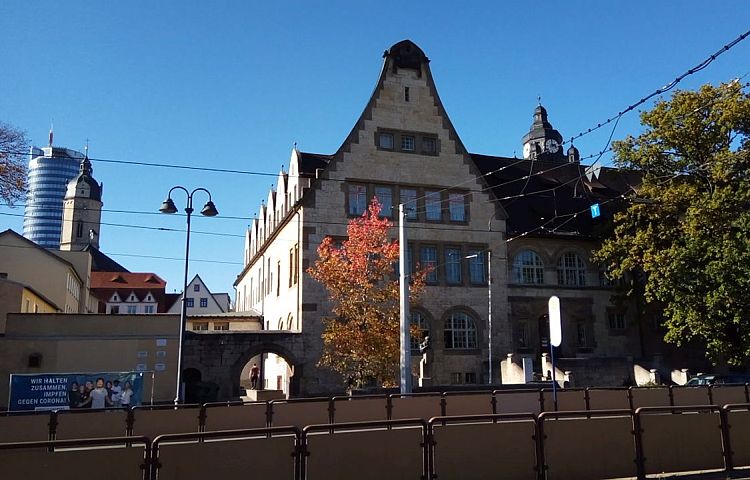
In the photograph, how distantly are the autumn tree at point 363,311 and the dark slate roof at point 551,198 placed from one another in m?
10.7

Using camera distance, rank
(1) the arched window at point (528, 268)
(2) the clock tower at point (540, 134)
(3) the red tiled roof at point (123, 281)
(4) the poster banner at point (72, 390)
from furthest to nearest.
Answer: (3) the red tiled roof at point (123, 281) < (2) the clock tower at point (540, 134) < (1) the arched window at point (528, 268) < (4) the poster banner at point (72, 390)

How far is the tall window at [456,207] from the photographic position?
38719 mm

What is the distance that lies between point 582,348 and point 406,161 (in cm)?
1626

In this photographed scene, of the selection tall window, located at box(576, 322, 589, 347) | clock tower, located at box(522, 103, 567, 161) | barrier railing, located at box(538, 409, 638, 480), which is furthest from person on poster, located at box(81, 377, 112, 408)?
clock tower, located at box(522, 103, 567, 161)

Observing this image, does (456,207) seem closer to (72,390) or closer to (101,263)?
(72,390)

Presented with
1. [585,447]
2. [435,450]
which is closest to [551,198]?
[585,447]

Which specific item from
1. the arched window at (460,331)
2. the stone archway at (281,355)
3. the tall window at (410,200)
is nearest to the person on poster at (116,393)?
the stone archway at (281,355)

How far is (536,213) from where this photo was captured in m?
42.6

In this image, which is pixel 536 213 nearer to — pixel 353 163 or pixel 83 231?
pixel 353 163

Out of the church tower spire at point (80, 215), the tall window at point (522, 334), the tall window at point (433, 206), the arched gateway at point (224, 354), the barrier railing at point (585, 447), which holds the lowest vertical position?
the barrier railing at point (585, 447)

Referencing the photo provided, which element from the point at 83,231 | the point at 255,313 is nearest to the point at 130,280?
the point at 83,231

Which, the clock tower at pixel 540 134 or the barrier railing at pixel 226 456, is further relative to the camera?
the clock tower at pixel 540 134

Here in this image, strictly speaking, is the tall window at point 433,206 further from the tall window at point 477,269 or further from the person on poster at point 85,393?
the person on poster at point 85,393

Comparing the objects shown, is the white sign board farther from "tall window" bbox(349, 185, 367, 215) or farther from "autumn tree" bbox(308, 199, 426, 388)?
"tall window" bbox(349, 185, 367, 215)
